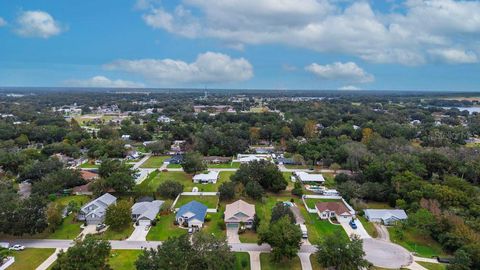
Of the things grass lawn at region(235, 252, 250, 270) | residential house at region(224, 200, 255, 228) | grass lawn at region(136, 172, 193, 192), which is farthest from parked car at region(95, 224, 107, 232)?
grass lawn at region(235, 252, 250, 270)

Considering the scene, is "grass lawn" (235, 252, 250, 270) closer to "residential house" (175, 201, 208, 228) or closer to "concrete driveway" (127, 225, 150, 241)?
"residential house" (175, 201, 208, 228)

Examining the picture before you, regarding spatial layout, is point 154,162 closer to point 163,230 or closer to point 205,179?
point 205,179

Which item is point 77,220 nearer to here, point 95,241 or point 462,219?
point 95,241

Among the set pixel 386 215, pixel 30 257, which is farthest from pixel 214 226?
pixel 386 215

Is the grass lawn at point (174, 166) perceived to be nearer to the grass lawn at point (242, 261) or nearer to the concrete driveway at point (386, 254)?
the grass lawn at point (242, 261)

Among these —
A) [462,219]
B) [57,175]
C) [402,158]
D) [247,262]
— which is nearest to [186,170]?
[57,175]

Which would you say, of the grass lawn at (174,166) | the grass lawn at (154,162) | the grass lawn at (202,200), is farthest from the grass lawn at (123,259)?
the grass lawn at (154,162)
